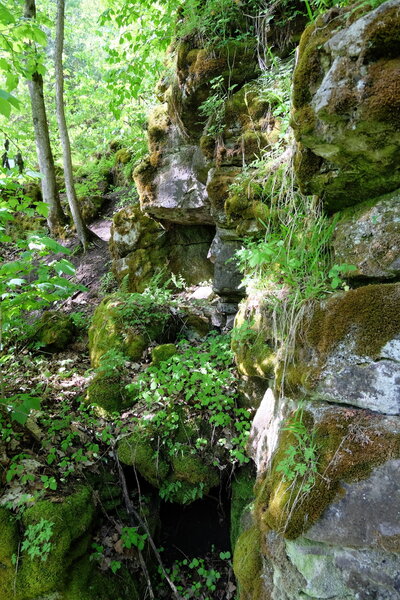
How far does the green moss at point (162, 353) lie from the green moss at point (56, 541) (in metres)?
1.83

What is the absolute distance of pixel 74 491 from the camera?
3527 mm

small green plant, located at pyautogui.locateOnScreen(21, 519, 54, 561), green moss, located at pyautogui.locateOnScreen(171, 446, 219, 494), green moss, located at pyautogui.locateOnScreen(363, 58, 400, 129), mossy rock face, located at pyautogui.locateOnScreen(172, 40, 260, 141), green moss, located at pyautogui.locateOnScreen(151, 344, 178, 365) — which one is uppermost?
mossy rock face, located at pyautogui.locateOnScreen(172, 40, 260, 141)

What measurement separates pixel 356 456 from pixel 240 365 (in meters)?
1.94

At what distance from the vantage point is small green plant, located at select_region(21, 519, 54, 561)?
3.04m

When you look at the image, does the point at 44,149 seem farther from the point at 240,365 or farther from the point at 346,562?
the point at 346,562

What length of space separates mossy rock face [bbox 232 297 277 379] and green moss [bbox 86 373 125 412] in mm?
1700

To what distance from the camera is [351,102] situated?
2316 millimetres

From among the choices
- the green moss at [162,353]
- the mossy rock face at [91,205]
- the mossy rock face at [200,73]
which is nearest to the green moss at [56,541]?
the green moss at [162,353]

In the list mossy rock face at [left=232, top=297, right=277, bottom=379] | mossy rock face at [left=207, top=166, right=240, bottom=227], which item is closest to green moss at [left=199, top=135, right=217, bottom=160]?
mossy rock face at [left=207, top=166, right=240, bottom=227]

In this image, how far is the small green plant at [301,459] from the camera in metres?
2.14

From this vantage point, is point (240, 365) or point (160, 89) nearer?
point (240, 365)

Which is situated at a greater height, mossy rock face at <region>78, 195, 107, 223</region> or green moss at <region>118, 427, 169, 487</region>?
mossy rock face at <region>78, 195, 107, 223</region>

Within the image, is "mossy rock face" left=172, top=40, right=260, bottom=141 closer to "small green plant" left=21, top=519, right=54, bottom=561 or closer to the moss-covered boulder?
the moss-covered boulder

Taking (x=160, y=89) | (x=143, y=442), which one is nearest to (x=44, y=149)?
(x=160, y=89)
